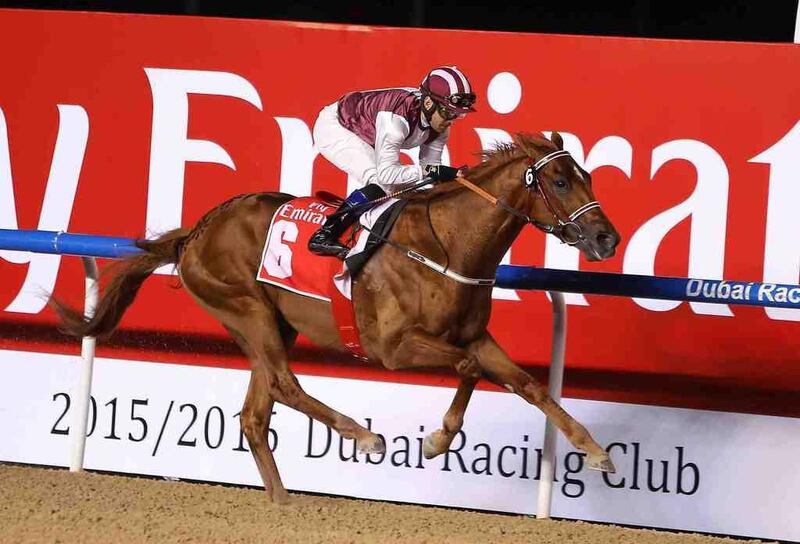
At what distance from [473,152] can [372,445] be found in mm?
1398

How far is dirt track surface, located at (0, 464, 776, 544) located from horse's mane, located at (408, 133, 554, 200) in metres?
1.18

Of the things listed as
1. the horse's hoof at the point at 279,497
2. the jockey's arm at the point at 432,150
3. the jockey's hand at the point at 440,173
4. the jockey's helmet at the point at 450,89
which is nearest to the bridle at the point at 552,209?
the jockey's hand at the point at 440,173

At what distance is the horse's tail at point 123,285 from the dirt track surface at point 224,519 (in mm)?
598

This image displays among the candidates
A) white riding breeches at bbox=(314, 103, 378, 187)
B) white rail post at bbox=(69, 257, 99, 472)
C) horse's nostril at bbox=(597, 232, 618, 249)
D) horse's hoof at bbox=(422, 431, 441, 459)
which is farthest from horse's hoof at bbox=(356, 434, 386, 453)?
white rail post at bbox=(69, 257, 99, 472)

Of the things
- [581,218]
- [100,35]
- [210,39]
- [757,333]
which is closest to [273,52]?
[210,39]

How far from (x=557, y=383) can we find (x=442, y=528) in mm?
730

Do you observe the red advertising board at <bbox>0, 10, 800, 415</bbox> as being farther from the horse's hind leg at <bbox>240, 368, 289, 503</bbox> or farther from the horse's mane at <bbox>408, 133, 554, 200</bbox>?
the horse's mane at <bbox>408, 133, 554, 200</bbox>

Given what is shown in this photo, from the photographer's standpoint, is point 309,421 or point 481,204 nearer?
point 481,204

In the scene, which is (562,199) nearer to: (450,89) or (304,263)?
(450,89)

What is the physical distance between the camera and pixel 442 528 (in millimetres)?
4473

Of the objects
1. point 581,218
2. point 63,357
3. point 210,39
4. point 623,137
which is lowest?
point 63,357

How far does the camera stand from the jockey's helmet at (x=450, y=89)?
14.6ft

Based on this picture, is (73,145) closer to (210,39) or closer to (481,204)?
(210,39)

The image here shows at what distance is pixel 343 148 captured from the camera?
15.8 ft
